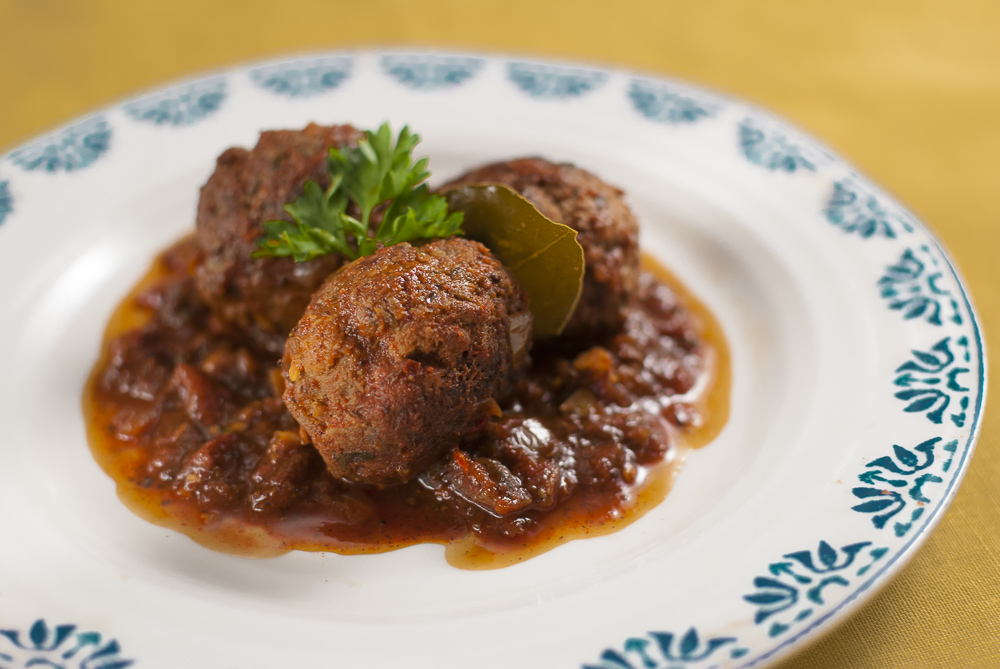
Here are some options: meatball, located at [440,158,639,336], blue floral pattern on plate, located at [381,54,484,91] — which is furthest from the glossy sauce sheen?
blue floral pattern on plate, located at [381,54,484,91]

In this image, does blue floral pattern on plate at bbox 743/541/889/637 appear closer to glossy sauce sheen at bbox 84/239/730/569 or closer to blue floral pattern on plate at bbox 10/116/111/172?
glossy sauce sheen at bbox 84/239/730/569

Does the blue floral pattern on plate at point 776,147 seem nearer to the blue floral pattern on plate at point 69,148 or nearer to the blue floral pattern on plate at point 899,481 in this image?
the blue floral pattern on plate at point 899,481

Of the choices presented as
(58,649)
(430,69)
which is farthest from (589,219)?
(58,649)

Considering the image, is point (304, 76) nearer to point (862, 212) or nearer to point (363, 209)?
point (363, 209)

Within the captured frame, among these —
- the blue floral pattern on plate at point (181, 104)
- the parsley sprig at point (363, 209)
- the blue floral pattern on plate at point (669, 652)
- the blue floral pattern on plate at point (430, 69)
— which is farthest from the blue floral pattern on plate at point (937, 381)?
the blue floral pattern on plate at point (181, 104)

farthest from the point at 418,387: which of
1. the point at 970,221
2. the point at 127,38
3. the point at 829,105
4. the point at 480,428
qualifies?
the point at 127,38

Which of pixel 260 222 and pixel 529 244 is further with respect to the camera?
pixel 260 222

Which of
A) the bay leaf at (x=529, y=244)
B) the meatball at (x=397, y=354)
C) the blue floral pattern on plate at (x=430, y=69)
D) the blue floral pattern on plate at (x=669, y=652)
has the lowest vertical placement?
the blue floral pattern on plate at (x=669, y=652)
